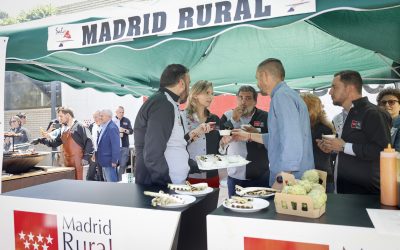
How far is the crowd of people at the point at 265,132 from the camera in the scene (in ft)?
7.39

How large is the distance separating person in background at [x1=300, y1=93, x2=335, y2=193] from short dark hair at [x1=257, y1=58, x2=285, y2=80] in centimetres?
23

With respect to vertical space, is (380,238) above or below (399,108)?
below

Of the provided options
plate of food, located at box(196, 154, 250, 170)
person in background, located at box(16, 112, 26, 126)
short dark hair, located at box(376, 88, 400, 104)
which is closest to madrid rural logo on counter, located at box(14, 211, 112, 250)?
plate of food, located at box(196, 154, 250, 170)

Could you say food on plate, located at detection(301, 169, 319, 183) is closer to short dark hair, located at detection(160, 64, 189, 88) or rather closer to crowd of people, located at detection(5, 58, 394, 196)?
crowd of people, located at detection(5, 58, 394, 196)

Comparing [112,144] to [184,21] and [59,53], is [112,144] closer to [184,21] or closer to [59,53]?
[59,53]

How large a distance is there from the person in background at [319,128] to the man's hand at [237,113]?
486 mm

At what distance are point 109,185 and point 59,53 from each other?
1.31 metres

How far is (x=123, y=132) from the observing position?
119 inches

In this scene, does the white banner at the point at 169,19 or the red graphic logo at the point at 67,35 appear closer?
the white banner at the point at 169,19

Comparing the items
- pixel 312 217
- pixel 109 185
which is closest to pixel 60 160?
pixel 109 185

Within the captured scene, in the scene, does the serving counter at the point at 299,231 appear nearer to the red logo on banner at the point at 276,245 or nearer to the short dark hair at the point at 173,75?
the red logo on banner at the point at 276,245

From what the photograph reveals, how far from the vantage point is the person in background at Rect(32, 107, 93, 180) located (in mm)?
3314

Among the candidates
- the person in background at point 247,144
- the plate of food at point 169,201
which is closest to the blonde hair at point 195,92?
the person in background at point 247,144

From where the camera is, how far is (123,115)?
9.96 ft
